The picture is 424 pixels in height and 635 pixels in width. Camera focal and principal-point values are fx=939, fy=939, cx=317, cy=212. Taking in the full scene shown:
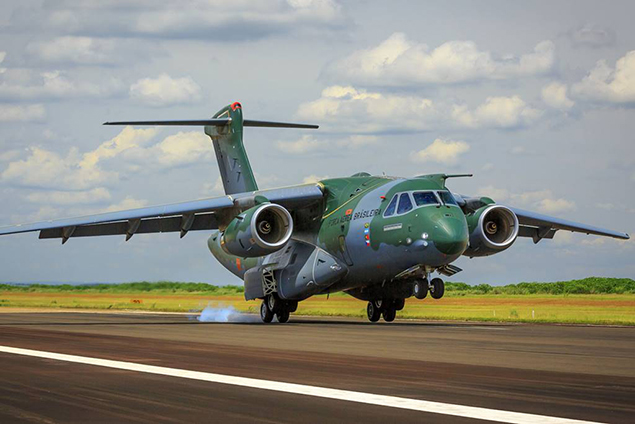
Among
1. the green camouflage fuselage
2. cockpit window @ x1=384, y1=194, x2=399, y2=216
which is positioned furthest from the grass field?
cockpit window @ x1=384, y1=194, x2=399, y2=216

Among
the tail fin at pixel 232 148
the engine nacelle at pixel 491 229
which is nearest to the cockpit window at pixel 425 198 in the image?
the engine nacelle at pixel 491 229

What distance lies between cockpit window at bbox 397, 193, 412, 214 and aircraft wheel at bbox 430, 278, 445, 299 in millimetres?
2250

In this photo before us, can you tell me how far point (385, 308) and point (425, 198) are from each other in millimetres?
6397

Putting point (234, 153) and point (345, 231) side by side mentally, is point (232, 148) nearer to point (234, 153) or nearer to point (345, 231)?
point (234, 153)

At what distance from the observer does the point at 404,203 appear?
27.9 m

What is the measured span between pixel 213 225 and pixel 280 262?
423cm

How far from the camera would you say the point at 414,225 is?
27.1 metres

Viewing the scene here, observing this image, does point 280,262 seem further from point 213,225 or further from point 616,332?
point 616,332

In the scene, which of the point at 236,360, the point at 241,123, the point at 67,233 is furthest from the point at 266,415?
the point at 241,123

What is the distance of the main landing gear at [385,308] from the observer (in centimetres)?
3253

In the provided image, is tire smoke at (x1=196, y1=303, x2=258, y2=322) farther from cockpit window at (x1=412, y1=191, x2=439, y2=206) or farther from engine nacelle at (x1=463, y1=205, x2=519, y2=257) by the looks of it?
cockpit window at (x1=412, y1=191, x2=439, y2=206)

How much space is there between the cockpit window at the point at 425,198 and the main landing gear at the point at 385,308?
574 centimetres

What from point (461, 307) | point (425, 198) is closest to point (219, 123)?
point (425, 198)

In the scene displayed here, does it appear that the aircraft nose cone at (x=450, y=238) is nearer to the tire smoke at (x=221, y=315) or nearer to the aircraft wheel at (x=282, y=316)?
the aircraft wheel at (x=282, y=316)
